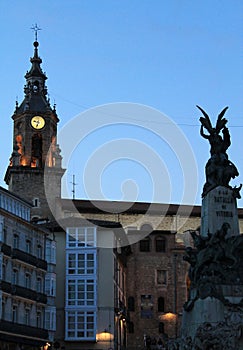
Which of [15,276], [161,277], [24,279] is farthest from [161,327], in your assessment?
[15,276]

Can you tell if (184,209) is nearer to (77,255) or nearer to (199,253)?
(77,255)

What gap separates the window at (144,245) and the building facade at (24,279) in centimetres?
2383

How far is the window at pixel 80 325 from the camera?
69938 millimetres

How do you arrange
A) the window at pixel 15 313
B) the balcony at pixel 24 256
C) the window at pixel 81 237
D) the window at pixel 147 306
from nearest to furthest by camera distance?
1. the window at pixel 15 313
2. the balcony at pixel 24 256
3. the window at pixel 81 237
4. the window at pixel 147 306

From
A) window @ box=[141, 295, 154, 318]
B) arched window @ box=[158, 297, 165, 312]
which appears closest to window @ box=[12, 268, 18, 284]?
window @ box=[141, 295, 154, 318]

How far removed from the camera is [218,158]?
126 ft

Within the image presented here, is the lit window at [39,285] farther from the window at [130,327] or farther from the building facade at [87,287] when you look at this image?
the window at [130,327]

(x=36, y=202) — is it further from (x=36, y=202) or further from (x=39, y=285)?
(x=39, y=285)

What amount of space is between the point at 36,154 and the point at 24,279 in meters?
30.3

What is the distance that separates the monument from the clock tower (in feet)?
169

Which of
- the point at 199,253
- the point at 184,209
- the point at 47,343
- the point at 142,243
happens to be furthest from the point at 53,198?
the point at 199,253

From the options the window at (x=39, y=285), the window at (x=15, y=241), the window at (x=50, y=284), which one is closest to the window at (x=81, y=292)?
the window at (x=50, y=284)

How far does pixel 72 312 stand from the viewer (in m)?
71.3

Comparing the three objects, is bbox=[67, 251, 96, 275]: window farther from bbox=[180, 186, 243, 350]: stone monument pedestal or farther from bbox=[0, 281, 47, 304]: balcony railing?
bbox=[180, 186, 243, 350]: stone monument pedestal
